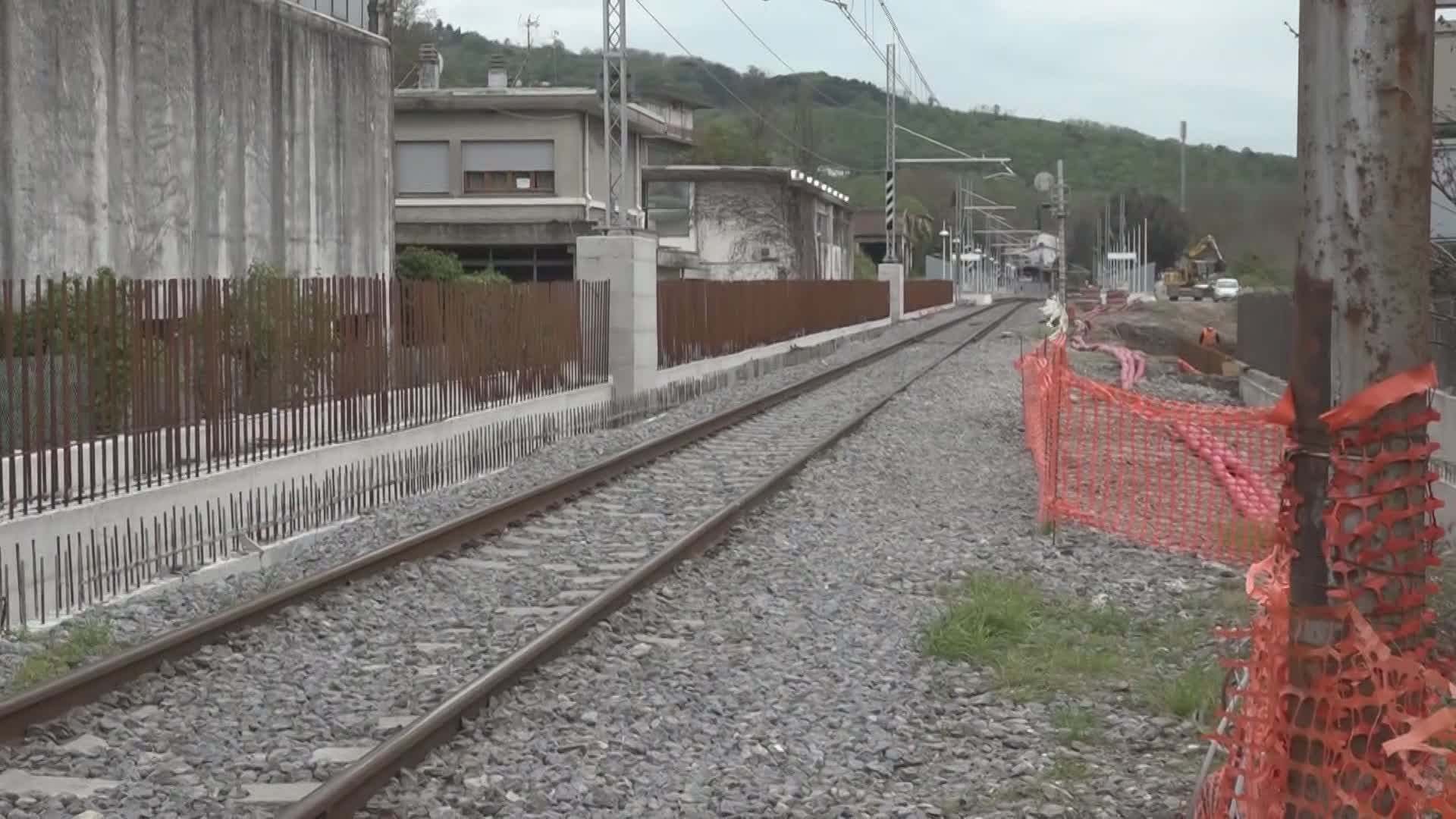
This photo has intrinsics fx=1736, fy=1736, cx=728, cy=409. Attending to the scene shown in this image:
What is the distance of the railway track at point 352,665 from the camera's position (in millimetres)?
6555

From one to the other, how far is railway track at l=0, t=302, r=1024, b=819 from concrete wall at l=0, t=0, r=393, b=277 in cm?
812

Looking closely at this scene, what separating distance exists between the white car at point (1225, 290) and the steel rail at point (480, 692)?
75699 mm

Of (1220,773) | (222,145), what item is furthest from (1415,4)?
(222,145)

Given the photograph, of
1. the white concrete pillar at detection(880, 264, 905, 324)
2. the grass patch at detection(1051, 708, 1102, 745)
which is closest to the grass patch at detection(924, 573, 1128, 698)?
the grass patch at detection(1051, 708, 1102, 745)

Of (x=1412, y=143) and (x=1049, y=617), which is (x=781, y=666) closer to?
(x=1049, y=617)

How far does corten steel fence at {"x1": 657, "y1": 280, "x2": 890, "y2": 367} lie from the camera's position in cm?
2889

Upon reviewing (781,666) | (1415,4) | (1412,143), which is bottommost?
(781,666)

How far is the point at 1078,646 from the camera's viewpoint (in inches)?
356

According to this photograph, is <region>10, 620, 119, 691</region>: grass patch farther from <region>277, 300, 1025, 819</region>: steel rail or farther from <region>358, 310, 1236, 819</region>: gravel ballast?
<region>358, 310, 1236, 819</region>: gravel ballast

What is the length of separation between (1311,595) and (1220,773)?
3.78 ft

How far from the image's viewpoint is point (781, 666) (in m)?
8.61

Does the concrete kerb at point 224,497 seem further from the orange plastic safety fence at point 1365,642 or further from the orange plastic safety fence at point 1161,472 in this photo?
the orange plastic safety fence at point 1365,642

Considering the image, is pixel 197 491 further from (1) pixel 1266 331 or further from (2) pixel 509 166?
(2) pixel 509 166

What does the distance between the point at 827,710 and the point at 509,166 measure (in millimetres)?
41063
